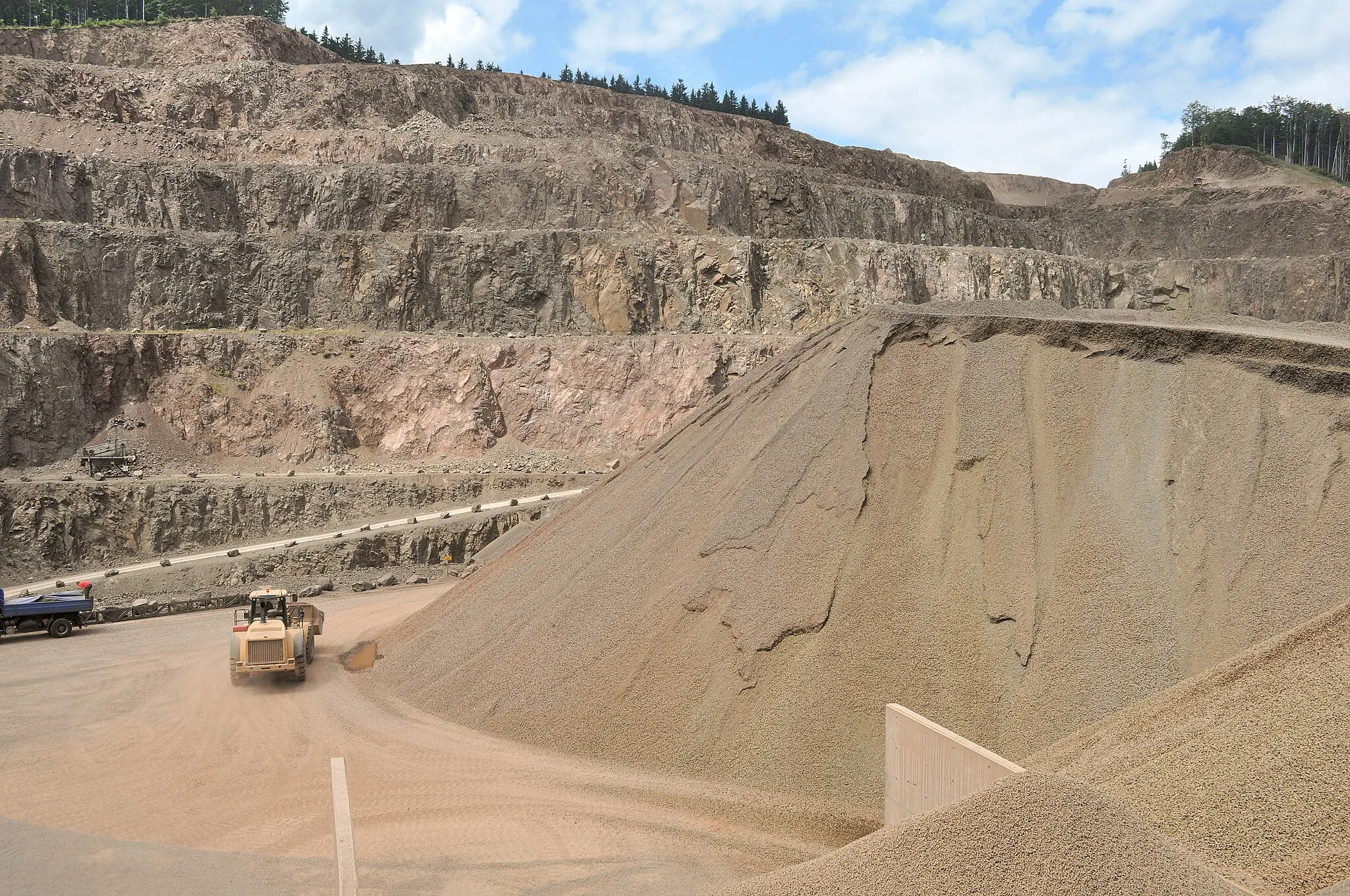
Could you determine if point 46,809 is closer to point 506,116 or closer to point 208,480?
point 208,480

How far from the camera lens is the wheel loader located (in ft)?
50.1

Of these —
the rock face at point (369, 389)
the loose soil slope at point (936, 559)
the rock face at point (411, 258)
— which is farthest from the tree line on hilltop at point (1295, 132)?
the loose soil slope at point (936, 559)

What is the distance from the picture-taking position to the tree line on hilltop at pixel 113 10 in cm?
7338

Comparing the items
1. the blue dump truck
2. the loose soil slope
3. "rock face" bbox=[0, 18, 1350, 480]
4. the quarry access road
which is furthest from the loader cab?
"rock face" bbox=[0, 18, 1350, 480]

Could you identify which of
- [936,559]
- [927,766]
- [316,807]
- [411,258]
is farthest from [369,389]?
[927,766]

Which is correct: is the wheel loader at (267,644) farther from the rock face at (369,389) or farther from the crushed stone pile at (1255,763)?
the rock face at (369,389)

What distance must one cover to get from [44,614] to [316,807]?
43.8 ft

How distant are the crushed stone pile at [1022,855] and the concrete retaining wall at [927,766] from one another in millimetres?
802

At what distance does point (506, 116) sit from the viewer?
194 ft

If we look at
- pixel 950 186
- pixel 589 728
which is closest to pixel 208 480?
pixel 589 728

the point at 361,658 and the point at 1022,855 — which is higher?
the point at 1022,855

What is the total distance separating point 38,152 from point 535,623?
129ft

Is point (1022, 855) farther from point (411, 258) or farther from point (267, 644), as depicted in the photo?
point (411, 258)

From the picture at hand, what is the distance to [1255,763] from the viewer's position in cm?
709
